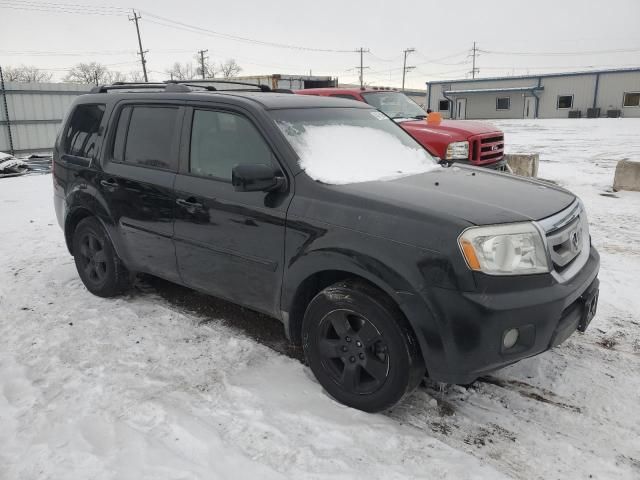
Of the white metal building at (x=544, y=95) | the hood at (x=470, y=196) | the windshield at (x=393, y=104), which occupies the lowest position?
the hood at (x=470, y=196)

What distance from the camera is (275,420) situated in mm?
2979

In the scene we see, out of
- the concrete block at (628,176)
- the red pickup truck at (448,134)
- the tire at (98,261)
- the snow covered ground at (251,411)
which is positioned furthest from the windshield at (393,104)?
the tire at (98,261)

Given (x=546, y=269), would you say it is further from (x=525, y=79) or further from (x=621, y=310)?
(x=525, y=79)

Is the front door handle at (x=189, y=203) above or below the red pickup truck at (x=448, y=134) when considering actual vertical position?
below

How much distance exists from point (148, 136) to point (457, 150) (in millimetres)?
4668

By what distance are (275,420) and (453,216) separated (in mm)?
1509

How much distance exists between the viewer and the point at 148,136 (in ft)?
13.7

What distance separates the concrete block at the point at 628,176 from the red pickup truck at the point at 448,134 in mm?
2859

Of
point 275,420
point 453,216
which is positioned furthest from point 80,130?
point 453,216

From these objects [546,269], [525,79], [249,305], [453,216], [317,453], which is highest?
[525,79]

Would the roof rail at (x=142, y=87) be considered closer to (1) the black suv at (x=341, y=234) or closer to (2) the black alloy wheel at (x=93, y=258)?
(1) the black suv at (x=341, y=234)

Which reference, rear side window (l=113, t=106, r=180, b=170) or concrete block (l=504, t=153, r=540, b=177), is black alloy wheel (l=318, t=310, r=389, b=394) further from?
concrete block (l=504, t=153, r=540, b=177)

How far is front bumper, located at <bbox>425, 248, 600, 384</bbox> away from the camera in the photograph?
2576 millimetres

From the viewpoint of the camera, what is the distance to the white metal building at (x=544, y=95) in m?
41.1
